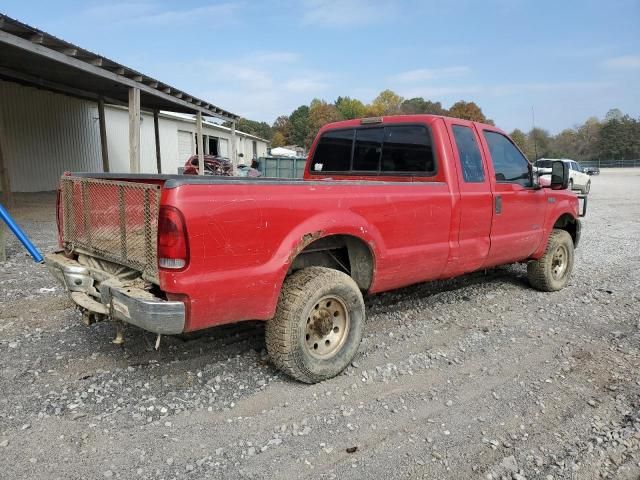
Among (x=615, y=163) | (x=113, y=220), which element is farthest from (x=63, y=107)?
(x=615, y=163)

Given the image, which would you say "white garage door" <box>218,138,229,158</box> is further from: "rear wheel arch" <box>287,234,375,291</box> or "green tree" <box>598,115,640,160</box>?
"green tree" <box>598,115,640,160</box>

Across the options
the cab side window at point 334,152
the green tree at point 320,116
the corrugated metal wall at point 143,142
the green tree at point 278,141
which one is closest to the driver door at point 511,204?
the cab side window at point 334,152

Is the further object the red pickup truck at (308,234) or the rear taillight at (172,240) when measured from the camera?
the red pickup truck at (308,234)

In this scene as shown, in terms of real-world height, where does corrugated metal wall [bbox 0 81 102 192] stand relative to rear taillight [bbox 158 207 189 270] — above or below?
above

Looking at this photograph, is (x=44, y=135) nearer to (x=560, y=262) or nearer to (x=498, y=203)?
(x=498, y=203)

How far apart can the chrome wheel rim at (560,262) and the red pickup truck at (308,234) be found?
94cm

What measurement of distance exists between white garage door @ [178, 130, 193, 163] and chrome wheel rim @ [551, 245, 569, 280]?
71.3 feet

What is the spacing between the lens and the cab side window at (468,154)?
176 inches

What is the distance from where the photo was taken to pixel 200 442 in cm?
267

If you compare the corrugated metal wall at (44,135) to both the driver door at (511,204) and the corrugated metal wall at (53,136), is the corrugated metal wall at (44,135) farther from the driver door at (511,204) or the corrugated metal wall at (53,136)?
the driver door at (511,204)

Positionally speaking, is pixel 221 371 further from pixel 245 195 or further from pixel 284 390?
pixel 245 195

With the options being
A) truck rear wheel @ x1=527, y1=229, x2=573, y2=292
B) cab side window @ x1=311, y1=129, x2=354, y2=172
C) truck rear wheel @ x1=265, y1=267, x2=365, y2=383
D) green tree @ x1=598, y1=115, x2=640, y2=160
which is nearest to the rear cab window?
cab side window @ x1=311, y1=129, x2=354, y2=172

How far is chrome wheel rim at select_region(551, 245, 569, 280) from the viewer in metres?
6.00

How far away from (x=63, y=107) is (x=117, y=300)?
17.2 m
